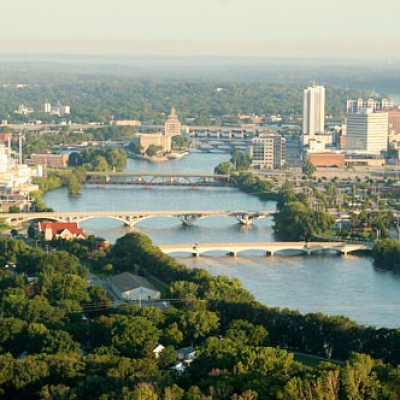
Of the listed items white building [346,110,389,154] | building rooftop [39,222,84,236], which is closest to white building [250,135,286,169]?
white building [346,110,389,154]

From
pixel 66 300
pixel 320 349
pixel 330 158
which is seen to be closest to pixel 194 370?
pixel 320 349

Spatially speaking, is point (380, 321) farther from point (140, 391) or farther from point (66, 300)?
point (140, 391)

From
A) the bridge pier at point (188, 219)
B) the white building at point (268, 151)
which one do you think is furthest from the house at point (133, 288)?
the white building at point (268, 151)

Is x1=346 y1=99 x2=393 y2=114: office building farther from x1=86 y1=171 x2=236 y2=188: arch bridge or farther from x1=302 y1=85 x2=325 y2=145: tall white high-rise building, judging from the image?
x1=86 y1=171 x2=236 y2=188: arch bridge

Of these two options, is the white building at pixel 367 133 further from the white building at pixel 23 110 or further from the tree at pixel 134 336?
the tree at pixel 134 336

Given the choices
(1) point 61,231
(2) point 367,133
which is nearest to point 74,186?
(1) point 61,231

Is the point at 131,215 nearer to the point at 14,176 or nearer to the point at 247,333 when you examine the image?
the point at 14,176
